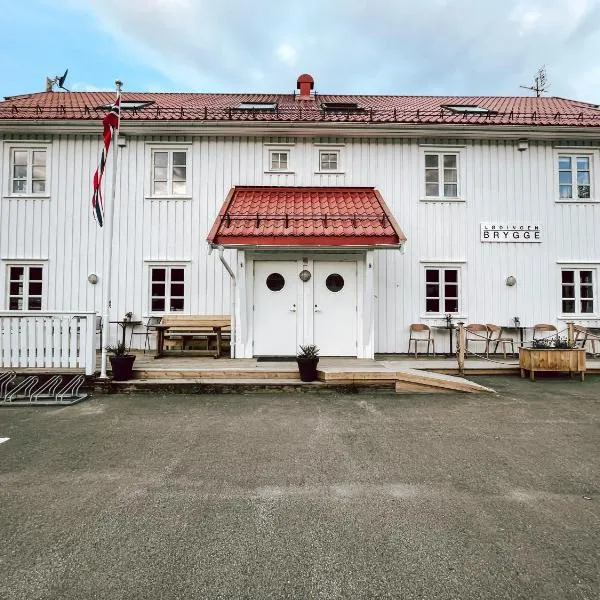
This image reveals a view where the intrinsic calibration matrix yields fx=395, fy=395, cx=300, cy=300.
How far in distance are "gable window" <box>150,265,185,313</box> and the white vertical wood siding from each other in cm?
23

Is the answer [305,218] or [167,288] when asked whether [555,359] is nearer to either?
[305,218]

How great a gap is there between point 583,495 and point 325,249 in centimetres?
752

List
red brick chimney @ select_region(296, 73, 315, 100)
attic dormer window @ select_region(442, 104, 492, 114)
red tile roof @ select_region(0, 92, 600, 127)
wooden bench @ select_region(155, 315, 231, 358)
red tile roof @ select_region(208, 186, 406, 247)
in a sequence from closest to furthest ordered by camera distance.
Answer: red tile roof @ select_region(208, 186, 406, 247), wooden bench @ select_region(155, 315, 231, 358), red tile roof @ select_region(0, 92, 600, 127), attic dormer window @ select_region(442, 104, 492, 114), red brick chimney @ select_region(296, 73, 315, 100)

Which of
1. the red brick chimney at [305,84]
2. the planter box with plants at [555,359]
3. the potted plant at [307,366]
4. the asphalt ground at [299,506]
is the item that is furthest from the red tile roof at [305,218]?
the red brick chimney at [305,84]

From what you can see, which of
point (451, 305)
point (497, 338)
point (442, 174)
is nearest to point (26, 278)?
point (451, 305)

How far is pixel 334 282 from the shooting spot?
1028 cm

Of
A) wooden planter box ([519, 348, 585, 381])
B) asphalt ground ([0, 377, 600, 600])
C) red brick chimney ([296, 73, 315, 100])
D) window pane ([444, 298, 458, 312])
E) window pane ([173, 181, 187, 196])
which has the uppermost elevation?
red brick chimney ([296, 73, 315, 100])

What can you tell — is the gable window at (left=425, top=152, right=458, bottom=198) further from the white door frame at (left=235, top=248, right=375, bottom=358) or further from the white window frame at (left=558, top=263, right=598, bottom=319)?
the white window frame at (left=558, top=263, right=598, bottom=319)

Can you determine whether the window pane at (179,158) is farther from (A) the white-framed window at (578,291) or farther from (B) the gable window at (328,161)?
(A) the white-framed window at (578,291)

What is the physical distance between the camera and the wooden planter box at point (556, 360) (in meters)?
8.91

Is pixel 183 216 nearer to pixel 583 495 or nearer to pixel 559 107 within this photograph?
pixel 583 495

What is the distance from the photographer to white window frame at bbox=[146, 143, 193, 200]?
38.0 ft

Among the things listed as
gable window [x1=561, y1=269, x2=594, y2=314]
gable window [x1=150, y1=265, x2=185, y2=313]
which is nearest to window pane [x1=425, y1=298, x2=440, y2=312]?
gable window [x1=561, y1=269, x2=594, y2=314]

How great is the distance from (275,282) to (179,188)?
434cm
